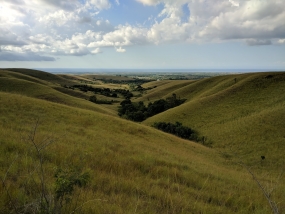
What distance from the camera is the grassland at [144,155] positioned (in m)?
4.91

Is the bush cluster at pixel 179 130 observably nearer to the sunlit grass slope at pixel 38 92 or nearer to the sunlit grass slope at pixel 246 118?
the sunlit grass slope at pixel 246 118

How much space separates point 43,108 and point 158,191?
19848 mm

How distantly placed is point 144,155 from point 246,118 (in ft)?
121

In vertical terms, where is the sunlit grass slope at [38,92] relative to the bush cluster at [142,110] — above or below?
above

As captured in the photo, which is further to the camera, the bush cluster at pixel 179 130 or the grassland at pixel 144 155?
the bush cluster at pixel 179 130

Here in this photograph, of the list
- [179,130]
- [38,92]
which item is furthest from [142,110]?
[38,92]

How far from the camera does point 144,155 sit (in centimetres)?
1084

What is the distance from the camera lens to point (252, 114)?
43625 millimetres

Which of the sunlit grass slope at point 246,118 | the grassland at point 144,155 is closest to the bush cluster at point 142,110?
the sunlit grass slope at point 246,118

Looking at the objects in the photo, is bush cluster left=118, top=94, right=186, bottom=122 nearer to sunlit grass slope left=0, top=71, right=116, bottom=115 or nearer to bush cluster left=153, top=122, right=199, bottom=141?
sunlit grass slope left=0, top=71, right=116, bottom=115

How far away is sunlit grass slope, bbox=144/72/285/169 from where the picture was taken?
1214 inches

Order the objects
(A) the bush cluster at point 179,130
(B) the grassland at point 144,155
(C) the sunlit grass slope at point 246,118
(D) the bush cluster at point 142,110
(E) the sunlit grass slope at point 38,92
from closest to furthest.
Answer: (B) the grassland at point 144,155
(C) the sunlit grass slope at point 246,118
(A) the bush cluster at point 179,130
(E) the sunlit grass slope at point 38,92
(D) the bush cluster at point 142,110

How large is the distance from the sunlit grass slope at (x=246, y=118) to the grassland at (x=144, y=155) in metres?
0.17

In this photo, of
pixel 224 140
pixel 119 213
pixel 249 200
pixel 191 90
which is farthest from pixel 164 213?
pixel 191 90
